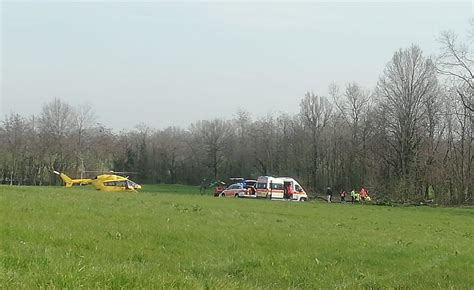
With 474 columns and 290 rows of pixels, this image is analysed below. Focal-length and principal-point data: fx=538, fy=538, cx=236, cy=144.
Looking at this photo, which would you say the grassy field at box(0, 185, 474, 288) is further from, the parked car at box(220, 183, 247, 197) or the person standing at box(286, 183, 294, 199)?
the parked car at box(220, 183, 247, 197)

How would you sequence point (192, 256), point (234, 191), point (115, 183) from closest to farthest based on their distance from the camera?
point (192, 256), point (234, 191), point (115, 183)

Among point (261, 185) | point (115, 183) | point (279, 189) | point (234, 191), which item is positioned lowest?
point (234, 191)

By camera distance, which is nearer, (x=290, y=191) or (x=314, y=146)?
(x=290, y=191)

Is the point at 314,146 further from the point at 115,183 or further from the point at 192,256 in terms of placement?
the point at 192,256

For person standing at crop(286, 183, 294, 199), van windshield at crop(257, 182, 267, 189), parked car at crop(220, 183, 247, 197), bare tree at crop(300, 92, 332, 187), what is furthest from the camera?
bare tree at crop(300, 92, 332, 187)

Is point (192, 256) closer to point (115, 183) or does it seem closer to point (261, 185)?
point (261, 185)

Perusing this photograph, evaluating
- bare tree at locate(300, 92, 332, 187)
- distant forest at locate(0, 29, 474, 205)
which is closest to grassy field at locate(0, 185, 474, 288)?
distant forest at locate(0, 29, 474, 205)

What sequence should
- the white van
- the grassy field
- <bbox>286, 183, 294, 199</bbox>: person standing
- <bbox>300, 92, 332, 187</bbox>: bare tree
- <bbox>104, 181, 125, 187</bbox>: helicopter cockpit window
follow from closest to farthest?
the grassy field
<bbox>286, 183, 294, 199</bbox>: person standing
the white van
<bbox>104, 181, 125, 187</bbox>: helicopter cockpit window
<bbox>300, 92, 332, 187</bbox>: bare tree

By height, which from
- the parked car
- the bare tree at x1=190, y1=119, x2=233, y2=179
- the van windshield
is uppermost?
the bare tree at x1=190, y1=119, x2=233, y2=179

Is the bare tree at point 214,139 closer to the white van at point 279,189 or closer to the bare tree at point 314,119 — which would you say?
the bare tree at point 314,119

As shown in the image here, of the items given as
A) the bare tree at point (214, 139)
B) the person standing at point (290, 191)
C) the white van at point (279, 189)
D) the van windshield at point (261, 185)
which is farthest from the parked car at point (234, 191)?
the bare tree at point (214, 139)

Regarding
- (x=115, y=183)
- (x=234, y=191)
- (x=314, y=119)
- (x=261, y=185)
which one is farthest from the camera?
(x=314, y=119)

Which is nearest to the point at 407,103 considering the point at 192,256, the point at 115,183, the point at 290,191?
the point at 290,191

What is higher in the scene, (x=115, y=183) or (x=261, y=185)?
(x=115, y=183)
